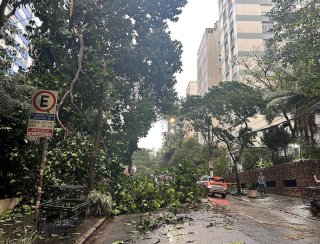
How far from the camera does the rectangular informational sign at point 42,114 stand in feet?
22.0

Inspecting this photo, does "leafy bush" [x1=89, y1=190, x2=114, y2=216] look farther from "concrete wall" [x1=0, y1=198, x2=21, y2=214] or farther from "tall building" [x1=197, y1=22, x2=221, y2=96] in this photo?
"tall building" [x1=197, y1=22, x2=221, y2=96]

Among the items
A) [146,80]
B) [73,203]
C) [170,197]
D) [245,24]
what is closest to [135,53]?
[146,80]

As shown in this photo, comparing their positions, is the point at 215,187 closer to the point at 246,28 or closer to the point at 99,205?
the point at 99,205

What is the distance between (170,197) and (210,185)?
8.97 meters

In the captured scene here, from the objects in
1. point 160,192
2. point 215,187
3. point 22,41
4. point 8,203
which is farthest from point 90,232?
point 22,41

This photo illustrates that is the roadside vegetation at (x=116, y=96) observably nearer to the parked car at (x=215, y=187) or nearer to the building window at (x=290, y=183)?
the building window at (x=290, y=183)

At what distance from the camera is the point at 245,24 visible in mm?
58500

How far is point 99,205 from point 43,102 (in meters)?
7.63

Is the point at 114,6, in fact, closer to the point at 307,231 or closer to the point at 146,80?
the point at 146,80

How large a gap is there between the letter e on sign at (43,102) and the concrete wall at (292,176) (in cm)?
1932

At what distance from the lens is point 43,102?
691 centimetres

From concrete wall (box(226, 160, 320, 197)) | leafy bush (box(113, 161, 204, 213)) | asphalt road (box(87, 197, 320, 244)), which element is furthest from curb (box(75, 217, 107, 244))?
concrete wall (box(226, 160, 320, 197))

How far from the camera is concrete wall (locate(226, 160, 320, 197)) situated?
22.0 metres

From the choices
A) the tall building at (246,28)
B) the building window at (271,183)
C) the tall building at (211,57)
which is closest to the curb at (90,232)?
the building window at (271,183)
